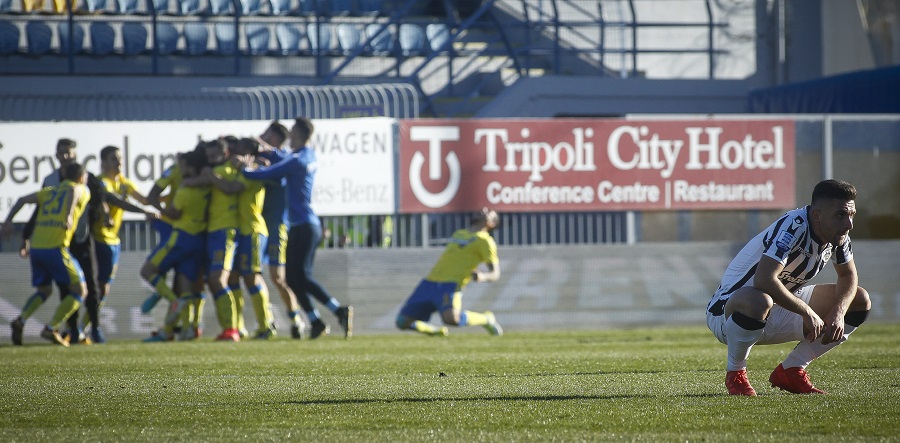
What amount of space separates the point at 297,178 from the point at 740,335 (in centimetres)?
733

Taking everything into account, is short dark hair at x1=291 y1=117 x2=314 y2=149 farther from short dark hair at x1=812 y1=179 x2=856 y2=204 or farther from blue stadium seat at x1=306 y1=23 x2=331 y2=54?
blue stadium seat at x1=306 y1=23 x2=331 y2=54

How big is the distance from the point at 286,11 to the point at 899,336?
15380mm

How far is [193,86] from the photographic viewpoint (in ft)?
79.8

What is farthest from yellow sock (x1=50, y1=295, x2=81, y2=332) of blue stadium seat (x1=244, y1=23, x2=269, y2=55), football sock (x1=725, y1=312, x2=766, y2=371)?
blue stadium seat (x1=244, y1=23, x2=269, y2=55)

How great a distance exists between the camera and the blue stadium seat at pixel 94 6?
80.9 feet

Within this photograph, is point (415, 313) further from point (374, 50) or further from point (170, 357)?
point (374, 50)

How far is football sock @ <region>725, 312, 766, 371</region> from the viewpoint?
682 cm

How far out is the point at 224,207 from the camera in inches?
521

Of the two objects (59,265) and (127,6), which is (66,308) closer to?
(59,265)

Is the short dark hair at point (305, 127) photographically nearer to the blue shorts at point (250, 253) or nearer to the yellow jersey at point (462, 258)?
the blue shorts at point (250, 253)

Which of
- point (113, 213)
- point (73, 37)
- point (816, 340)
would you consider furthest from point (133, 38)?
point (816, 340)

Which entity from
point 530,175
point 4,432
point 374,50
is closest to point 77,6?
point 374,50

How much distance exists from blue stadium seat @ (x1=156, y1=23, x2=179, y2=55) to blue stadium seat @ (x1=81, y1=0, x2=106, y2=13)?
105 cm

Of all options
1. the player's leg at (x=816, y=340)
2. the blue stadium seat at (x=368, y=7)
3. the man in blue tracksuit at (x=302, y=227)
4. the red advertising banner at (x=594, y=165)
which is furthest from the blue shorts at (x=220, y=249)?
the blue stadium seat at (x=368, y=7)
